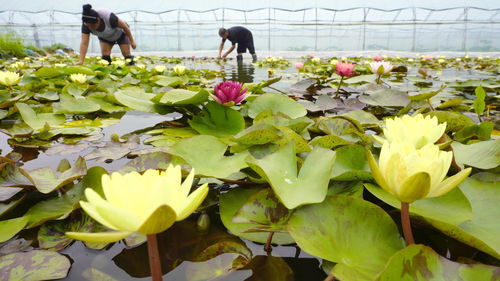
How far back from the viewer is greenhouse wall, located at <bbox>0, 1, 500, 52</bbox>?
1270 cm

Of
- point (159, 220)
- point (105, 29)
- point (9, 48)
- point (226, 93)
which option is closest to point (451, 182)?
point (159, 220)

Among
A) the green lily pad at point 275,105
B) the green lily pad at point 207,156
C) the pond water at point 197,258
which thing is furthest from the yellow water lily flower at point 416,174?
the green lily pad at point 275,105

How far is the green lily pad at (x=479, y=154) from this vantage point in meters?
0.55

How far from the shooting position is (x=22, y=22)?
45.0ft

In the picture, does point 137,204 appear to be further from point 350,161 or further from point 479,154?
point 479,154

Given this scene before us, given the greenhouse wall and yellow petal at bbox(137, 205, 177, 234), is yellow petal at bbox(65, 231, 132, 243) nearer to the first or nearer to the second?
yellow petal at bbox(137, 205, 177, 234)

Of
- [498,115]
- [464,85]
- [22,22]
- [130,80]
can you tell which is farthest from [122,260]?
[22,22]

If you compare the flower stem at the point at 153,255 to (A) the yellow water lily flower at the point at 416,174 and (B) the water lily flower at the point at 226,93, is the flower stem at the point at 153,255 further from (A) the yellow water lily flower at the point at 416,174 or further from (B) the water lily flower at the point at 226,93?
(B) the water lily flower at the point at 226,93

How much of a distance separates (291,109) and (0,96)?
1124mm

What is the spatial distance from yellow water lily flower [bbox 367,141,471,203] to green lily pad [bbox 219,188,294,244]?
0.17 m

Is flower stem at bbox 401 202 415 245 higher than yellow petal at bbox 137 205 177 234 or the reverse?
the reverse

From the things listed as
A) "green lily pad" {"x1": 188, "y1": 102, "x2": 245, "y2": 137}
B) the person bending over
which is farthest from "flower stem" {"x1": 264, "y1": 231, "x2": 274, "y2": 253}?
the person bending over

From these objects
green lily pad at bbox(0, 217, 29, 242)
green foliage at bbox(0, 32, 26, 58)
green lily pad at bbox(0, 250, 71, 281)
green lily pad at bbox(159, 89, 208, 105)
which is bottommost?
green lily pad at bbox(0, 250, 71, 281)

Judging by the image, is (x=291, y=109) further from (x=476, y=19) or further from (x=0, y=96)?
(x=476, y=19)
